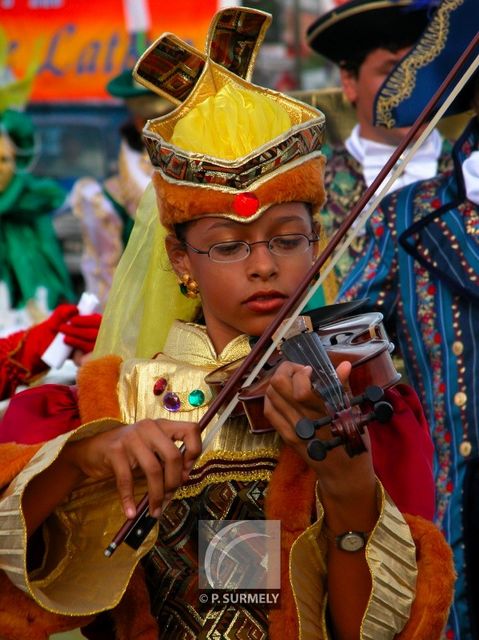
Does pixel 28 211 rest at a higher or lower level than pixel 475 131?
lower

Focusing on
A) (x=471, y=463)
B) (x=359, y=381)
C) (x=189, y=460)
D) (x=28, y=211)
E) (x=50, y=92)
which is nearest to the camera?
(x=189, y=460)

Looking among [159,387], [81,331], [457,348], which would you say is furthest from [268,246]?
[81,331]

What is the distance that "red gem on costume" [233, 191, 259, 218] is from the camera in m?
3.36

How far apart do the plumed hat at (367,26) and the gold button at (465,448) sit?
2.38 metres

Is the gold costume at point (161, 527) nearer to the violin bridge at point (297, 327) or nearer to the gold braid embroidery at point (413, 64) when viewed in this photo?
the violin bridge at point (297, 327)

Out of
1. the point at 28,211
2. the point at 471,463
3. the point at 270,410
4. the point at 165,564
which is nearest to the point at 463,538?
the point at 471,463

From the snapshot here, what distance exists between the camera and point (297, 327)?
3.27m

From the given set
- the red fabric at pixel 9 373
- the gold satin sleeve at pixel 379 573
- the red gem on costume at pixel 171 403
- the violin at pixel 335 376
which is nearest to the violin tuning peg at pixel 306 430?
the violin at pixel 335 376

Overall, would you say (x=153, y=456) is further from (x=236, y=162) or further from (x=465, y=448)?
(x=465, y=448)

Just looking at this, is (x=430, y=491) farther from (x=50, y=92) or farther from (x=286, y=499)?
(x=50, y=92)

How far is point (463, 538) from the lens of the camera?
479 centimetres

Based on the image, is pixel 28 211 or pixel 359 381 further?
pixel 28 211

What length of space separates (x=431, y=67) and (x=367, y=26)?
5.86ft

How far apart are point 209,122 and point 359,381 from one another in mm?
732
